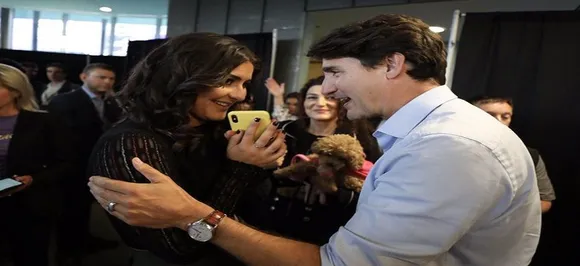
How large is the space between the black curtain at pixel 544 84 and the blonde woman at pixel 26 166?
2.65 m

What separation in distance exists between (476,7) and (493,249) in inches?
153

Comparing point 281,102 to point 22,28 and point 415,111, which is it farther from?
point 22,28

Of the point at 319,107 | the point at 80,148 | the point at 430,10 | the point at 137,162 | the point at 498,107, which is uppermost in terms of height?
the point at 430,10

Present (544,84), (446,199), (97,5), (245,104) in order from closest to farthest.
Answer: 1. (446,199)
2. (245,104)
3. (544,84)
4. (97,5)

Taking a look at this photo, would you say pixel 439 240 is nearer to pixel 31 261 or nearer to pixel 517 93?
pixel 31 261

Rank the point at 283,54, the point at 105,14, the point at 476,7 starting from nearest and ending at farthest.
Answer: the point at 476,7, the point at 283,54, the point at 105,14

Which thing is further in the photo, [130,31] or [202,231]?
[130,31]

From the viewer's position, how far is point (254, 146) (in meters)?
1.14

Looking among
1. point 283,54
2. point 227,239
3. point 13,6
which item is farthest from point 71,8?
point 227,239

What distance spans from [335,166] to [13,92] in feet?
5.48

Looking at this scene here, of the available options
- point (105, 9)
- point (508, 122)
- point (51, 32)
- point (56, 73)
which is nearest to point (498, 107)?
point (508, 122)

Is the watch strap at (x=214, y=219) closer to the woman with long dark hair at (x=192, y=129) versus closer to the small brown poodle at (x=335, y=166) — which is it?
the woman with long dark hair at (x=192, y=129)

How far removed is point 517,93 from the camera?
2879 millimetres

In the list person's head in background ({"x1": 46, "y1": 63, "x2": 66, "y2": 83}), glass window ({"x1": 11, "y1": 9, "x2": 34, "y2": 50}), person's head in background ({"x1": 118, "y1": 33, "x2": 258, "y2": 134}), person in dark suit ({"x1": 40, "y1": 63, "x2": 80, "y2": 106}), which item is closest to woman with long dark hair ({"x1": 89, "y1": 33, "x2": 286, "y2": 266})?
person's head in background ({"x1": 118, "y1": 33, "x2": 258, "y2": 134})
